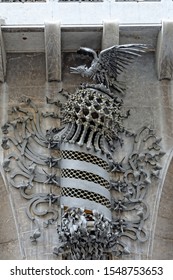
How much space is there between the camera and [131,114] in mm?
11000

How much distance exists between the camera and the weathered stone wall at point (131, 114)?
1012cm

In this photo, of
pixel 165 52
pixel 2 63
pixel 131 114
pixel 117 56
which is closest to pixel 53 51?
pixel 2 63

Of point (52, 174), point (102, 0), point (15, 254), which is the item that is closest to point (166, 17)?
point (102, 0)

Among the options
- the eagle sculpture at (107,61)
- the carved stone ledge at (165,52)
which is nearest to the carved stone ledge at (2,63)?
the eagle sculpture at (107,61)

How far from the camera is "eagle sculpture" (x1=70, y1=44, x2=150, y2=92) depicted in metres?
10.8

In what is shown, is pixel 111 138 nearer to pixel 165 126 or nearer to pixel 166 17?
pixel 165 126

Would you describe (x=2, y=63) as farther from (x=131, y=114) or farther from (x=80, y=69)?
(x=131, y=114)

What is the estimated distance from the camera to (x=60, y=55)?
36.2ft

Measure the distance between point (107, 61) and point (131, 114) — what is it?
787 millimetres

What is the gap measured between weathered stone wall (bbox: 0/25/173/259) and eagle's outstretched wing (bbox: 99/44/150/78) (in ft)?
1.07

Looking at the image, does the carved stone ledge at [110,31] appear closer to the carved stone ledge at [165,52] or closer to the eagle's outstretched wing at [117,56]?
the eagle's outstretched wing at [117,56]

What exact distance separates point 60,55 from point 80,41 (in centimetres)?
35

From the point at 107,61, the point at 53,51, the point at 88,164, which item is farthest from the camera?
the point at 53,51

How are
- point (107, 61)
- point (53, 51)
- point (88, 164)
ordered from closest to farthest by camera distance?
point (88, 164)
point (107, 61)
point (53, 51)
